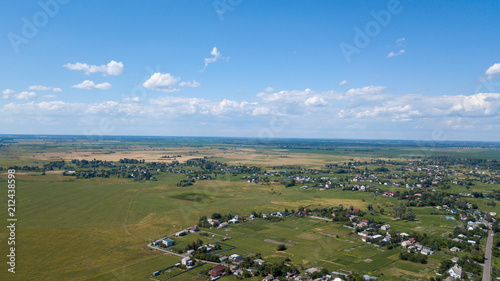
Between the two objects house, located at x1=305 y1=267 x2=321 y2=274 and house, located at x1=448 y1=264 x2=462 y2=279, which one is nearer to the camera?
house, located at x1=448 y1=264 x2=462 y2=279

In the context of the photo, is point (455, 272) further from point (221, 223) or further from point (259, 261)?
point (221, 223)

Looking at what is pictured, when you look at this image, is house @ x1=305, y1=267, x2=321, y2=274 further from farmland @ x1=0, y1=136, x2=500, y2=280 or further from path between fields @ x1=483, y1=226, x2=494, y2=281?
path between fields @ x1=483, y1=226, x2=494, y2=281

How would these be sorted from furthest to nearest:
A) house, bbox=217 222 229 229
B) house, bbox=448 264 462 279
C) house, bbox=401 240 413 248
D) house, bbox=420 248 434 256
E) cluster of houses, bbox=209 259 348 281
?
house, bbox=217 222 229 229 → house, bbox=401 240 413 248 → house, bbox=420 248 434 256 → house, bbox=448 264 462 279 → cluster of houses, bbox=209 259 348 281

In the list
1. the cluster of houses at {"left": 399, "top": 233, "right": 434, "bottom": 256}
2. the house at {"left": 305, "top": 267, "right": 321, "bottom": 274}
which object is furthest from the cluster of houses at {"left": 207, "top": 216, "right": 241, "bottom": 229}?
the cluster of houses at {"left": 399, "top": 233, "right": 434, "bottom": 256}

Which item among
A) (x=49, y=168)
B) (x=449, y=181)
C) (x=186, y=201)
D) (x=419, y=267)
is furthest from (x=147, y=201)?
(x=449, y=181)

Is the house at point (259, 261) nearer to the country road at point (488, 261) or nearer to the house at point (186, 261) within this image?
the house at point (186, 261)

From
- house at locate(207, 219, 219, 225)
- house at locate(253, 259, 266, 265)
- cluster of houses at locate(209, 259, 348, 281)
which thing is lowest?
cluster of houses at locate(209, 259, 348, 281)

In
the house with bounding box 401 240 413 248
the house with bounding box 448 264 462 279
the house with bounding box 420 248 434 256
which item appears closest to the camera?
the house with bounding box 448 264 462 279

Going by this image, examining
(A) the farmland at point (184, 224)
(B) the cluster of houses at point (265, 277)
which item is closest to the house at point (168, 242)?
(A) the farmland at point (184, 224)
